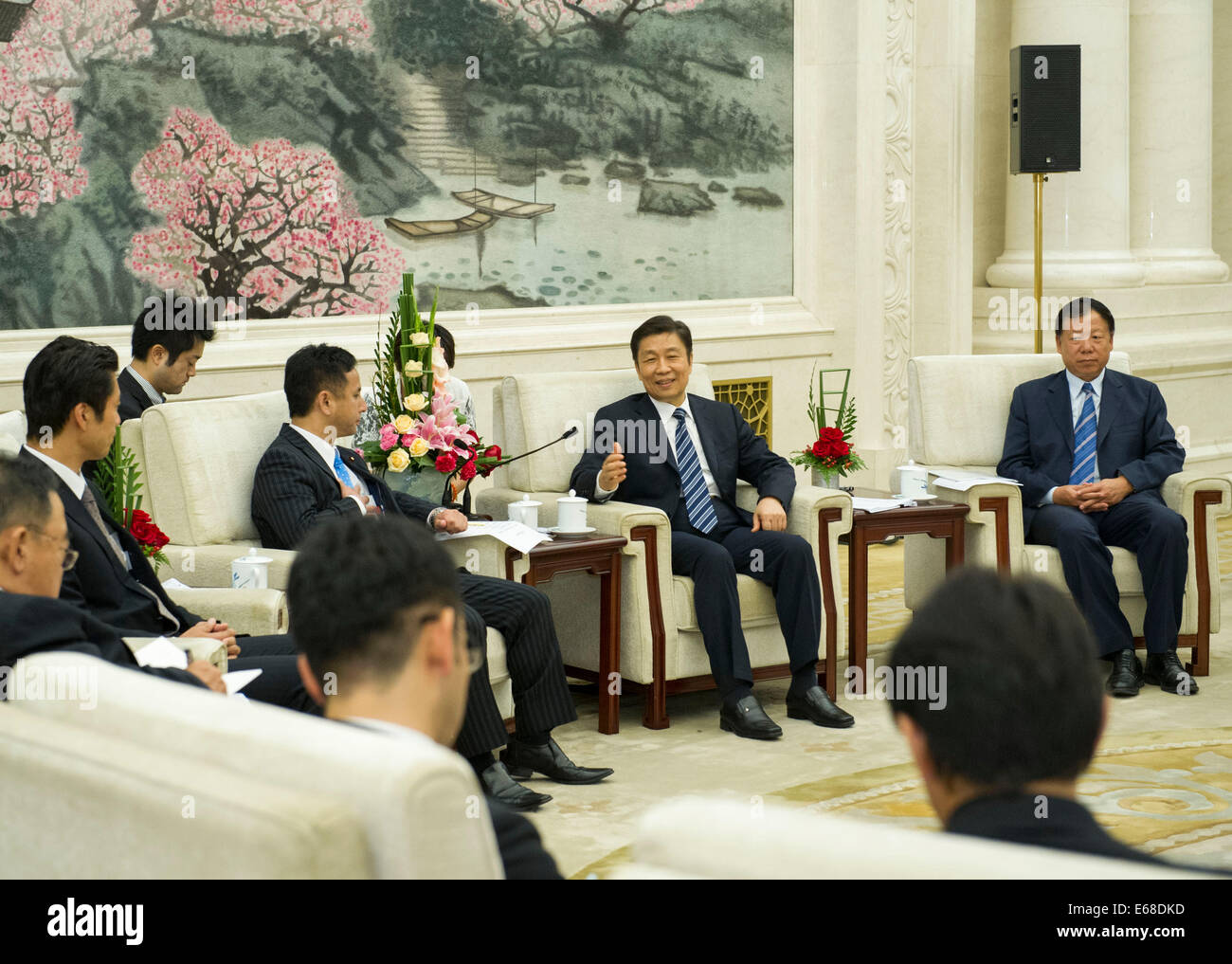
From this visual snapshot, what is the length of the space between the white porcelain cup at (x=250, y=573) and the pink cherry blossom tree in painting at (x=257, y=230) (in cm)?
249

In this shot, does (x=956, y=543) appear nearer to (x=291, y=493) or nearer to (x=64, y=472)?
(x=291, y=493)

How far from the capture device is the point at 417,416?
4.86 m

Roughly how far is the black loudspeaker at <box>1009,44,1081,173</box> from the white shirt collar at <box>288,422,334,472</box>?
480 centimetres

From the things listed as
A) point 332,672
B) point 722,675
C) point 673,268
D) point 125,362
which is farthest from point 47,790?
point 673,268

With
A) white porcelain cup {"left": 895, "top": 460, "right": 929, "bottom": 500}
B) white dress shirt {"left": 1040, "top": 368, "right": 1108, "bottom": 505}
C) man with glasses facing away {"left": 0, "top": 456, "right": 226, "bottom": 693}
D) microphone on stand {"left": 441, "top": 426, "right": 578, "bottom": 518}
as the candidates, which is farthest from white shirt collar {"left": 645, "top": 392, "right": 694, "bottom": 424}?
man with glasses facing away {"left": 0, "top": 456, "right": 226, "bottom": 693}

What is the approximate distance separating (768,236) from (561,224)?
1.28m

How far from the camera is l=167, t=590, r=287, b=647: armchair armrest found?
3.98 metres

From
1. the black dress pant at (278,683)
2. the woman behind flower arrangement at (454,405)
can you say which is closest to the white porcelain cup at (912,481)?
the woman behind flower arrangement at (454,405)

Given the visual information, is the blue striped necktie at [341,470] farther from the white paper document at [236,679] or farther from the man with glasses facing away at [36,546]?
the man with glasses facing away at [36,546]

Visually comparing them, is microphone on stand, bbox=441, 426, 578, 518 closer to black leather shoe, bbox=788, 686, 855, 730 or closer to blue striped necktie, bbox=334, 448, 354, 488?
blue striped necktie, bbox=334, 448, 354, 488

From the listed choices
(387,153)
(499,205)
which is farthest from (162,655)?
(499,205)

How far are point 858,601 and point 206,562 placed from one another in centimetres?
A: 220
